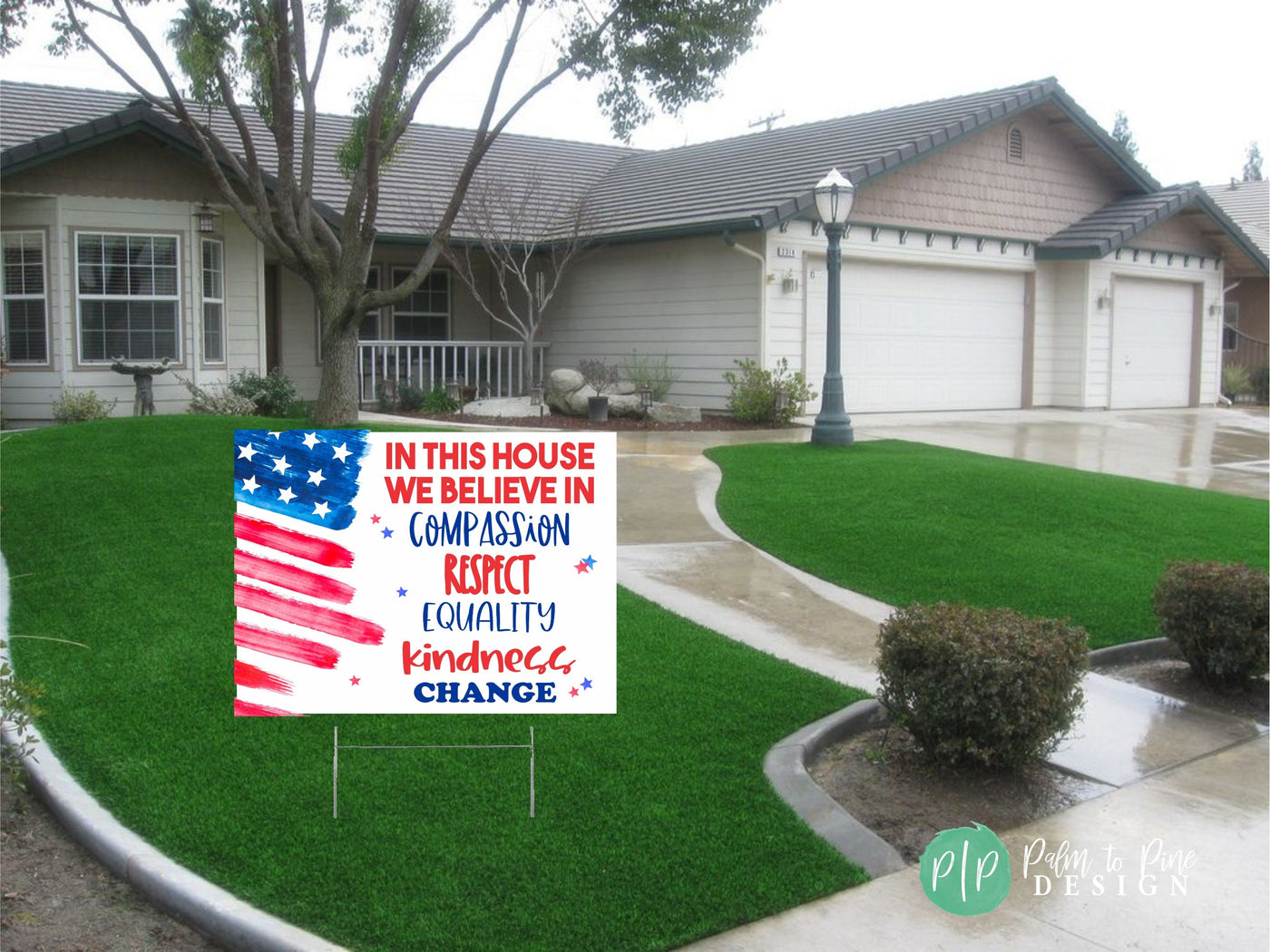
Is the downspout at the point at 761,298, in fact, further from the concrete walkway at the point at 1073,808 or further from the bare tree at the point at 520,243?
the concrete walkway at the point at 1073,808

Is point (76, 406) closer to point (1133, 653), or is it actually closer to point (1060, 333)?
point (1133, 653)

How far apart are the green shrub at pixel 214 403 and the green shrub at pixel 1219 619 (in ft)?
40.0

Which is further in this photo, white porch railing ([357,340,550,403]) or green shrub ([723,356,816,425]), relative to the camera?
white porch railing ([357,340,550,403])

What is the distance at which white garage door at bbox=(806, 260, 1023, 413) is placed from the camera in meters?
18.7

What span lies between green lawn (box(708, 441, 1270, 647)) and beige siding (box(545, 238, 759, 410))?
553cm

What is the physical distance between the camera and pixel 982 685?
4938mm

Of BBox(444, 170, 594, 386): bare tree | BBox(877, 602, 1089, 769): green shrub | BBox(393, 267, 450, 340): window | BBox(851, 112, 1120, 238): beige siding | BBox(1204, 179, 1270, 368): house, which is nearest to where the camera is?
BBox(877, 602, 1089, 769): green shrub

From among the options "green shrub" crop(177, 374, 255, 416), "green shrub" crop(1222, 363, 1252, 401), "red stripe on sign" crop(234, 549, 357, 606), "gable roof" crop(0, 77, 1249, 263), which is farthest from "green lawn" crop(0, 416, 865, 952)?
"green shrub" crop(1222, 363, 1252, 401)

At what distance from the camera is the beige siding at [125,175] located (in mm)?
15367

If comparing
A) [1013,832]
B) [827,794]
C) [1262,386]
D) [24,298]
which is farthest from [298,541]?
[1262,386]

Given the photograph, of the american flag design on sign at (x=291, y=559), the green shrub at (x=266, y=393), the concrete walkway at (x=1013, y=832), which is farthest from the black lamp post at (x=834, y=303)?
the american flag design on sign at (x=291, y=559)

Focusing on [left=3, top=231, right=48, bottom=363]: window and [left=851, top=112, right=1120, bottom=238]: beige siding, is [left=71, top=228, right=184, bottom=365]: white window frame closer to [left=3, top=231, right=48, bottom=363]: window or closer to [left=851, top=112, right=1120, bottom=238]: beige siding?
[left=3, top=231, right=48, bottom=363]: window

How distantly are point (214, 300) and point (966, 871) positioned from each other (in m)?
14.8

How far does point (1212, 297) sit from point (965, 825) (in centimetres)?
2233
